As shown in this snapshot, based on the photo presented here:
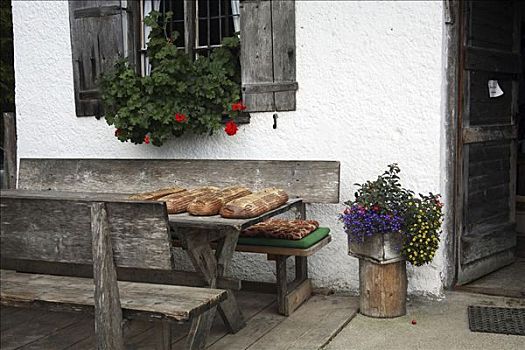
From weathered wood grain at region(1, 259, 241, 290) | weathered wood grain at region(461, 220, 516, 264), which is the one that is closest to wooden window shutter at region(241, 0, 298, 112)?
weathered wood grain at region(1, 259, 241, 290)

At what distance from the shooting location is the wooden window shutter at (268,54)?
5.20 meters

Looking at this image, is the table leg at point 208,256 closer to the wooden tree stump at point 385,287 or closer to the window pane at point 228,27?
the wooden tree stump at point 385,287

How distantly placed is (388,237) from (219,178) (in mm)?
1392

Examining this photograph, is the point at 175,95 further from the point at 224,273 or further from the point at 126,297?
the point at 126,297

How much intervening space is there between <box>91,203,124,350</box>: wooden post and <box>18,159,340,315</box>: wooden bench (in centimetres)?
145

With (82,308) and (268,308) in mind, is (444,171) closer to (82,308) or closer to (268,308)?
(268,308)

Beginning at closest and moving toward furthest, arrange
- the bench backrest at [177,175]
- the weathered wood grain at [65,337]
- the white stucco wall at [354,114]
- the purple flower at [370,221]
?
the weathered wood grain at [65,337] → the purple flower at [370,221] → the white stucco wall at [354,114] → the bench backrest at [177,175]

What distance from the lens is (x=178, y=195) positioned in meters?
4.33

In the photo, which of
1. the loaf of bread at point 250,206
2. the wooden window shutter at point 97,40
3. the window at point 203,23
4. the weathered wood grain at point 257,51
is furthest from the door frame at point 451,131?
the wooden window shutter at point 97,40

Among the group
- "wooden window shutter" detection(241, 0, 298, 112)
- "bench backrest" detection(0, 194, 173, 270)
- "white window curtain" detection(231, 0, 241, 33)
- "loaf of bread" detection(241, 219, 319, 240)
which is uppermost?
Result: "white window curtain" detection(231, 0, 241, 33)

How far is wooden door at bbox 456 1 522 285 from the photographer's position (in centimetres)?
511

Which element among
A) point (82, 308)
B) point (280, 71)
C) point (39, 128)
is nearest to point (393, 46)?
point (280, 71)

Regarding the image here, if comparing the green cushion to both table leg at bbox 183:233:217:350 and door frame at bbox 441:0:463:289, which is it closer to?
table leg at bbox 183:233:217:350

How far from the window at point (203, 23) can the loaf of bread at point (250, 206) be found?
1.80 meters
